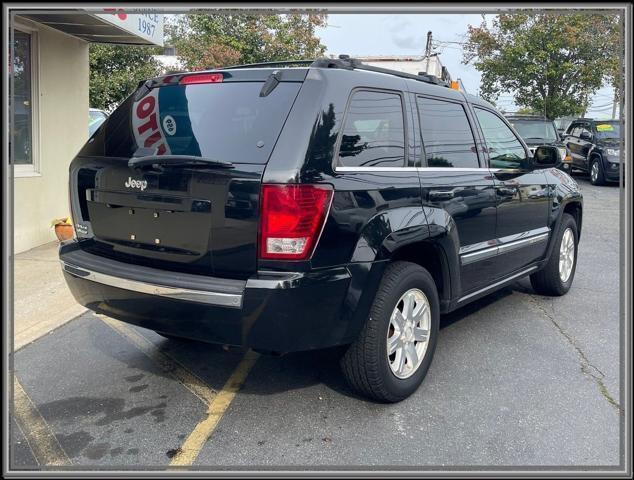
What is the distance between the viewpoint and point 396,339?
3.62 metres

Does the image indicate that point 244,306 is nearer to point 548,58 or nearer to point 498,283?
point 498,283

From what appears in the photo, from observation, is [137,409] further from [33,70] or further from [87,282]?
[33,70]

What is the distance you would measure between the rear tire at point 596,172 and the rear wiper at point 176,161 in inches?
612

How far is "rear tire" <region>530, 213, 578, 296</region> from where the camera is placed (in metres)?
5.80

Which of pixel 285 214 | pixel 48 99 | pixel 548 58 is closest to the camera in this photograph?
pixel 285 214

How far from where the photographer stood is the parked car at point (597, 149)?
1591cm

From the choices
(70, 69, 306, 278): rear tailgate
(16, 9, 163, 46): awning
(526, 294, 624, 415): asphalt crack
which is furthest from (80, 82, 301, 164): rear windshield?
(16, 9, 163, 46): awning

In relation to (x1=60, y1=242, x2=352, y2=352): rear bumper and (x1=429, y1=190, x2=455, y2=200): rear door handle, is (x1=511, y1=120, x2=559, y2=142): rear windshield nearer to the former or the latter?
Result: (x1=429, y1=190, x2=455, y2=200): rear door handle

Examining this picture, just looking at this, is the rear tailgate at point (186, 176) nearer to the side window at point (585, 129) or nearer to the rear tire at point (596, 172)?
the rear tire at point (596, 172)

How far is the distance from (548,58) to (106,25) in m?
20.4

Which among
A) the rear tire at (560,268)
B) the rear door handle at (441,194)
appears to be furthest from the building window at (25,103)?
the rear tire at (560,268)

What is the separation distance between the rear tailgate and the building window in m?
4.17

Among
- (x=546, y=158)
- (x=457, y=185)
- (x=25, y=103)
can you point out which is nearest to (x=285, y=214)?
(x=457, y=185)

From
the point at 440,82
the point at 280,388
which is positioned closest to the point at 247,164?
the point at 280,388
